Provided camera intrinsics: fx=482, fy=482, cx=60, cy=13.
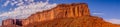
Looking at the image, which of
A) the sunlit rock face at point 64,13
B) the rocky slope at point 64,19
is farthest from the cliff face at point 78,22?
the sunlit rock face at point 64,13

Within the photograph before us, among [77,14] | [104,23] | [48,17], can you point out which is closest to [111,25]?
[104,23]

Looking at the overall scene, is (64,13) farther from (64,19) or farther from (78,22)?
(78,22)

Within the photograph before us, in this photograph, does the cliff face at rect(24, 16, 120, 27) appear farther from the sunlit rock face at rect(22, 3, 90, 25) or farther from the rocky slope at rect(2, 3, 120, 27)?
the sunlit rock face at rect(22, 3, 90, 25)

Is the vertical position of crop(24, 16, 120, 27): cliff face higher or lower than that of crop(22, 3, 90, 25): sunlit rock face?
lower

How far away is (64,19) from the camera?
86.6 feet

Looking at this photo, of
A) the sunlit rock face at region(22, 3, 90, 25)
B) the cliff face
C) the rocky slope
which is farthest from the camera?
the sunlit rock face at region(22, 3, 90, 25)

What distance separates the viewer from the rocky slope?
949 inches

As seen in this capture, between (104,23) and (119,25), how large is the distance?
1.33 meters

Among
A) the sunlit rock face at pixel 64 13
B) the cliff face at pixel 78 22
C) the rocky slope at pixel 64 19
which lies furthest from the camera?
the sunlit rock face at pixel 64 13

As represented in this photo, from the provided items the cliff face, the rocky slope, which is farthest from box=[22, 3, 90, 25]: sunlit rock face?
the cliff face

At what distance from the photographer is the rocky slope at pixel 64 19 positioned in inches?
949

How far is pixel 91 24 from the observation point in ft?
78.4

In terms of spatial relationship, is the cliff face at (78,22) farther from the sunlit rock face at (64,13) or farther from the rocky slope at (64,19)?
the sunlit rock face at (64,13)

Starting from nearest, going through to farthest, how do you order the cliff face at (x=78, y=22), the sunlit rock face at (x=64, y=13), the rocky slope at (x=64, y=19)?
the cliff face at (x=78, y=22) < the rocky slope at (x=64, y=19) < the sunlit rock face at (x=64, y=13)
